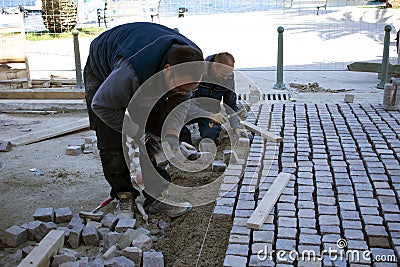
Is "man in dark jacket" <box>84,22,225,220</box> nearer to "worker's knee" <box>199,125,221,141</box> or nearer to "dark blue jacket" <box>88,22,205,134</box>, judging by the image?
"dark blue jacket" <box>88,22,205,134</box>

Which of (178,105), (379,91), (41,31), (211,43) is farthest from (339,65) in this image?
(41,31)

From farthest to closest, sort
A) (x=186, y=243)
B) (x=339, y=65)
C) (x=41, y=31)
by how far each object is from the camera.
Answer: (x=41, y=31) < (x=339, y=65) < (x=186, y=243)

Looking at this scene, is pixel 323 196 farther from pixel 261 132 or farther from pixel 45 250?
pixel 45 250

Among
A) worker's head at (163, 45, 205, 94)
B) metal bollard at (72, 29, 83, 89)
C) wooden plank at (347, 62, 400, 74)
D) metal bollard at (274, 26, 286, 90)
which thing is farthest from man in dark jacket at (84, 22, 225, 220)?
wooden plank at (347, 62, 400, 74)

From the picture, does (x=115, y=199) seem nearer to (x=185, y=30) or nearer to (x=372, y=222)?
(x=372, y=222)

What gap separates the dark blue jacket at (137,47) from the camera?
3.19 metres

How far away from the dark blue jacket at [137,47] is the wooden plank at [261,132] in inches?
75.8

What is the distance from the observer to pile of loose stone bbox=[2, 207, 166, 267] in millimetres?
3047

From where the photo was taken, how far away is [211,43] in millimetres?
14375

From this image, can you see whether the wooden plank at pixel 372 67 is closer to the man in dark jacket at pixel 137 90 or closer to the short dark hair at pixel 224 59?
the short dark hair at pixel 224 59

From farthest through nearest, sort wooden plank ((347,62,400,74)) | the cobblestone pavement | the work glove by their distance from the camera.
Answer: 1. wooden plank ((347,62,400,74))
2. the work glove
3. the cobblestone pavement

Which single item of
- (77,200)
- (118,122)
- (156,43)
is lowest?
(77,200)

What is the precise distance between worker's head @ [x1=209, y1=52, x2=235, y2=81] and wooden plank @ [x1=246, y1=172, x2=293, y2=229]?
1.39m

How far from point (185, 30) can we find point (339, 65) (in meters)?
5.83
